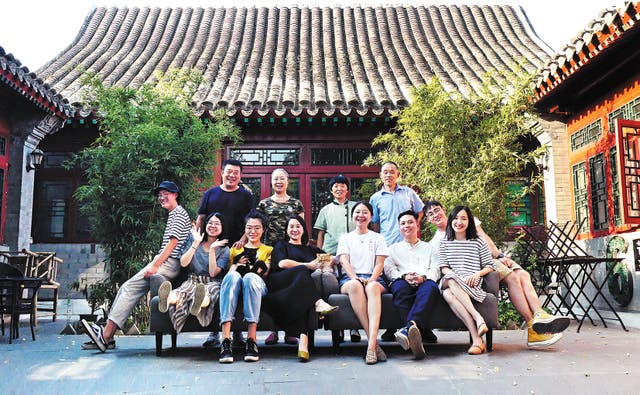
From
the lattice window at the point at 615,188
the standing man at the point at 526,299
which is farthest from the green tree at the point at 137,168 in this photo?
the lattice window at the point at 615,188

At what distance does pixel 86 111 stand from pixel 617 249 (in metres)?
7.17

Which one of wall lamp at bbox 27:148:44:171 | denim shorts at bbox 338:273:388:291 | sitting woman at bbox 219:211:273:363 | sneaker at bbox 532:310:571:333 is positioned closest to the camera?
sitting woman at bbox 219:211:273:363

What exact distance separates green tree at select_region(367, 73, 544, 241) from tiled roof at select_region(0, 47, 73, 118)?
4.58 m

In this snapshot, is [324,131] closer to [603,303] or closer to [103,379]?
[603,303]

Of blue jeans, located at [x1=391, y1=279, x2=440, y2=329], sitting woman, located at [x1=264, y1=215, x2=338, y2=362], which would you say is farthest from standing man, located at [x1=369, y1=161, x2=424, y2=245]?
sitting woman, located at [x1=264, y1=215, x2=338, y2=362]

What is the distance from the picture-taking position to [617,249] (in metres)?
7.08

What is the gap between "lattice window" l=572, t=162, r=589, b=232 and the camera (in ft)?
26.4

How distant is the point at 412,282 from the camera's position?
470 cm

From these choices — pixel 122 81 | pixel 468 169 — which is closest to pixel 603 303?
pixel 468 169

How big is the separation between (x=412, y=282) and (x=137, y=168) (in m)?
3.38

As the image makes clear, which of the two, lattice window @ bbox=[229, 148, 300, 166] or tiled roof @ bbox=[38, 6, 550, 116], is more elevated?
tiled roof @ bbox=[38, 6, 550, 116]

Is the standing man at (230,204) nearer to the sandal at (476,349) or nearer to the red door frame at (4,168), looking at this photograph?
the sandal at (476,349)

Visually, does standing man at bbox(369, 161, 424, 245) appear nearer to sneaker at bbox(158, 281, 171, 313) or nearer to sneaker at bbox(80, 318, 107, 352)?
sneaker at bbox(158, 281, 171, 313)

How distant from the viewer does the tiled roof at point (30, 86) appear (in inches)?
268
